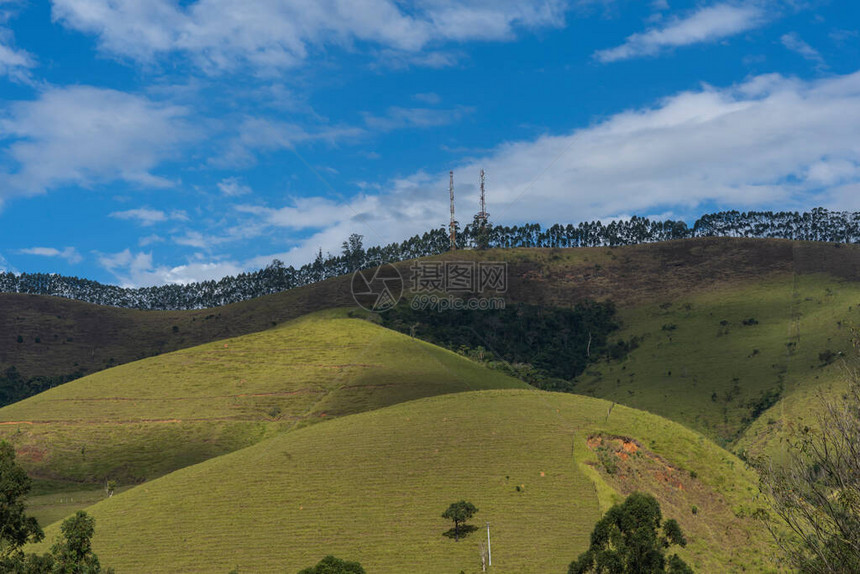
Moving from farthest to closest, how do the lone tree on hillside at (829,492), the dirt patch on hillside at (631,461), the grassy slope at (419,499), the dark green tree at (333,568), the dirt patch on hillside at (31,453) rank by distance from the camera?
the dirt patch on hillside at (31,453), the dirt patch on hillside at (631,461), the grassy slope at (419,499), the dark green tree at (333,568), the lone tree on hillside at (829,492)

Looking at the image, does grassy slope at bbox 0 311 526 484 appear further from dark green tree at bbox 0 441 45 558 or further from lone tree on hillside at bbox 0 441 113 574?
dark green tree at bbox 0 441 45 558

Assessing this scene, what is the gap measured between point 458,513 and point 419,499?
279 inches

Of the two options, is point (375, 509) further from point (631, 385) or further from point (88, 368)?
point (88, 368)

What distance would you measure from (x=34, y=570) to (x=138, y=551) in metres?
22.2

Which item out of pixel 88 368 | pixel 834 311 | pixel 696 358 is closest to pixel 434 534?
pixel 696 358

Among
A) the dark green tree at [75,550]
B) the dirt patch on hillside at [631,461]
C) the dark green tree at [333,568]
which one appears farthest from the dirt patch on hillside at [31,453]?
the dirt patch on hillside at [631,461]

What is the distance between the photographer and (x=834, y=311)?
150m

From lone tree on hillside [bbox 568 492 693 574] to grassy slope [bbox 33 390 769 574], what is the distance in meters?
12.5

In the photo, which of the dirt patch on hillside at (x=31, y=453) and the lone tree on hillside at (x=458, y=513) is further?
the dirt patch on hillside at (x=31, y=453)

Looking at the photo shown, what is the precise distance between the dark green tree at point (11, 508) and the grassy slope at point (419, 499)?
17865 mm

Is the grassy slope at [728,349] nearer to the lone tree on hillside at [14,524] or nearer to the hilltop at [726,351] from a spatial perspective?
the hilltop at [726,351]

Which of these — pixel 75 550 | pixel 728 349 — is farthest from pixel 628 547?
pixel 728 349

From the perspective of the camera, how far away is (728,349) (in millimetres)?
152625

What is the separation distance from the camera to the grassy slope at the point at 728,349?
126m
